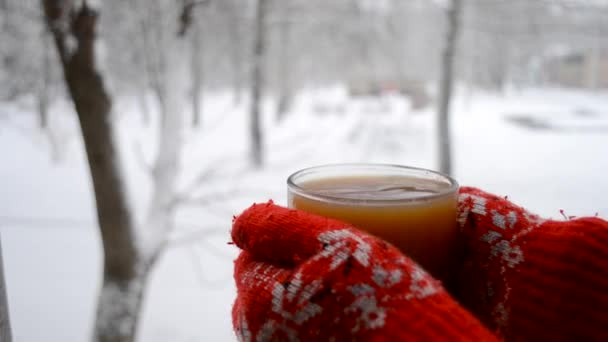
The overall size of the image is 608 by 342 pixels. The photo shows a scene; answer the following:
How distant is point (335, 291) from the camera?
0.36m

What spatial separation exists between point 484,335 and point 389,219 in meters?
0.12

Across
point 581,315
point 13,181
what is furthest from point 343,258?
point 13,181

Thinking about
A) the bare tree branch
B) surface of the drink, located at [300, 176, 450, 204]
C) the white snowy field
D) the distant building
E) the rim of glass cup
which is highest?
the bare tree branch

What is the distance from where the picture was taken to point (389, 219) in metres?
0.42

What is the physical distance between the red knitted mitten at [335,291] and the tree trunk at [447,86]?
405cm

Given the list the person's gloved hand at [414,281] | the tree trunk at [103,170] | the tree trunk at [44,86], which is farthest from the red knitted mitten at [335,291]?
the tree trunk at [44,86]

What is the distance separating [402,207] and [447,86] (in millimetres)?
4217

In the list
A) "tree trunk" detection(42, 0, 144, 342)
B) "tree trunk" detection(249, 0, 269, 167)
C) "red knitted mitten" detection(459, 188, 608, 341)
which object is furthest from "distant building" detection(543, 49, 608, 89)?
"red knitted mitten" detection(459, 188, 608, 341)

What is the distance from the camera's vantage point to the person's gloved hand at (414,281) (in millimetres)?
349

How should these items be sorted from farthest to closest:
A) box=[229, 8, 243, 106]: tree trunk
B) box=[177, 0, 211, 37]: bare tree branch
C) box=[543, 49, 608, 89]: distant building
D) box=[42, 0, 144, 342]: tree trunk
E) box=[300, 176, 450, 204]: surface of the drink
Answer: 1. box=[229, 8, 243, 106]: tree trunk
2. box=[543, 49, 608, 89]: distant building
3. box=[177, 0, 211, 37]: bare tree branch
4. box=[42, 0, 144, 342]: tree trunk
5. box=[300, 176, 450, 204]: surface of the drink

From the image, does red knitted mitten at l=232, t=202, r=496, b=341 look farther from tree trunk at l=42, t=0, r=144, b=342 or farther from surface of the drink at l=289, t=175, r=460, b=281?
tree trunk at l=42, t=0, r=144, b=342

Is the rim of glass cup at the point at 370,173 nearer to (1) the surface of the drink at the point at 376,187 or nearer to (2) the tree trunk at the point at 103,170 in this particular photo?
(1) the surface of the drink at the point at 376,187

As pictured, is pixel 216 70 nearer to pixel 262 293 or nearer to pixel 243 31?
pixel 243 31

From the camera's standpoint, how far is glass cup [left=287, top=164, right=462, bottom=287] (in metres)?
0.42
